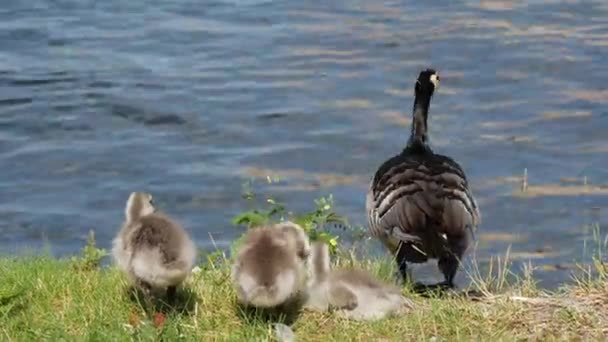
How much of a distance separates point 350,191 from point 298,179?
0.67 metres

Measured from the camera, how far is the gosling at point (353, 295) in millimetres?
7629

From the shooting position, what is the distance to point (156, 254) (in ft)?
24.3

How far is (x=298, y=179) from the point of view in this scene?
1334 cm

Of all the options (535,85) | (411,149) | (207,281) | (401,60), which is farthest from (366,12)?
(207,281)

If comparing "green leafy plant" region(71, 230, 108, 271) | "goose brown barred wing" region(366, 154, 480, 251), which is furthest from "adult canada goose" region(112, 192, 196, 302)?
"goose brown barred wing" region(366, 154, 480, 251)

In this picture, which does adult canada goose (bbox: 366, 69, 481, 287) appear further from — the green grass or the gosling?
the gosling

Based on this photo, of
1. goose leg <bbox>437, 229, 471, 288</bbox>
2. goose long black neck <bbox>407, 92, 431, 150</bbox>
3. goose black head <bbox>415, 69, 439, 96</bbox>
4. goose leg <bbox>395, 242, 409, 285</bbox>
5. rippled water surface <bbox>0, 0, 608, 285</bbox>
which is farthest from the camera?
rippled water surface <bbox>0, 0, 608, 285</bbox>

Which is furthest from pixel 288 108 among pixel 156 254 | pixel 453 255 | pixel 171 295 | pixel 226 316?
pixel 156 254

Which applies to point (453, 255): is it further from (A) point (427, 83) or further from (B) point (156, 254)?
(A) point (427, 83)

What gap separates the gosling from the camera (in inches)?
300

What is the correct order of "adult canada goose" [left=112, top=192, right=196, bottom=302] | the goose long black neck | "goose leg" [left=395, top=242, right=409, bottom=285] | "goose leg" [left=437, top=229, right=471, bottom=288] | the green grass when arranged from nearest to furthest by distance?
1. the green grass
2. "adult canada goose" [left=112, top=192, right=196, bottom=302]
3. "goose leg" [left=437, top=229, right=471, bottom=288]
4. "goose leg" [left=395, top=242, right=409, bottom=285]
5. the goose long black neck

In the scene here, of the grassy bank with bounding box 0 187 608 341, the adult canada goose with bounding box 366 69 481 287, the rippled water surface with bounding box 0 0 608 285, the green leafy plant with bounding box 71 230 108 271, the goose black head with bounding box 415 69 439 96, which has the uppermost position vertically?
the goose black head with bounding box 415 69 439 96

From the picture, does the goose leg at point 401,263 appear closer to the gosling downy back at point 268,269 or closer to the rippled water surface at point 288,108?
the gosling downy back at point 268,269

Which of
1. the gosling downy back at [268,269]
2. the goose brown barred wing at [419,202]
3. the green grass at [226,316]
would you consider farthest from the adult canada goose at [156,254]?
the goose brown barred wing at [419,202]
